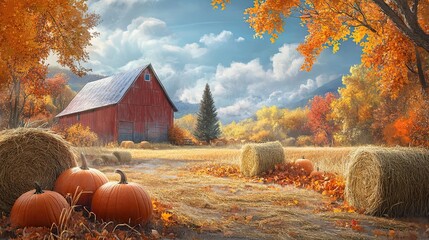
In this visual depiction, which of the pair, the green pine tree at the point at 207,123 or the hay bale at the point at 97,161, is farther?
the green pine tree at the point at 207,123

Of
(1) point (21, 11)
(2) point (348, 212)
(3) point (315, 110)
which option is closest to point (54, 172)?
(2) point (348, 212)

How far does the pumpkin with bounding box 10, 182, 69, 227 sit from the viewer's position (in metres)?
4.39

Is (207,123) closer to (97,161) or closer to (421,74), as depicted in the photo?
(97,161)

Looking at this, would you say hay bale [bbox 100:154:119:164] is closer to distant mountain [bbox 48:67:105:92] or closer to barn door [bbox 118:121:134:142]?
barn door [bbox 118:121:134:142]

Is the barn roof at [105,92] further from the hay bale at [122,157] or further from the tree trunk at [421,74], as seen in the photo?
the tree trunk at [421,74]

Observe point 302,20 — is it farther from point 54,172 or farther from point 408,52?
point 54,172

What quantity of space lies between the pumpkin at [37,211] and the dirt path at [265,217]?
4.82ft

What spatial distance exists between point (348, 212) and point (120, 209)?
11.8 feet

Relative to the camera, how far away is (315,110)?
51.8 metres

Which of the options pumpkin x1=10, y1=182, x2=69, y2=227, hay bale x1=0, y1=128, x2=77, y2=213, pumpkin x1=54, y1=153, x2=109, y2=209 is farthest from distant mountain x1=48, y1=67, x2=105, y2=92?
pumpkin x1=10, y1=182, x2=69, y2=227

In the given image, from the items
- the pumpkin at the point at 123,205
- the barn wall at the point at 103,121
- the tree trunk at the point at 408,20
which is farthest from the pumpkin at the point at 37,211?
the barn wall at the point at 103,121

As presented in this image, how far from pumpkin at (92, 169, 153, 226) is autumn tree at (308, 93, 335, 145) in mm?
46754

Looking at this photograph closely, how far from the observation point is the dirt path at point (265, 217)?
4781 mm

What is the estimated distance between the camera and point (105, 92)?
3362 cm
